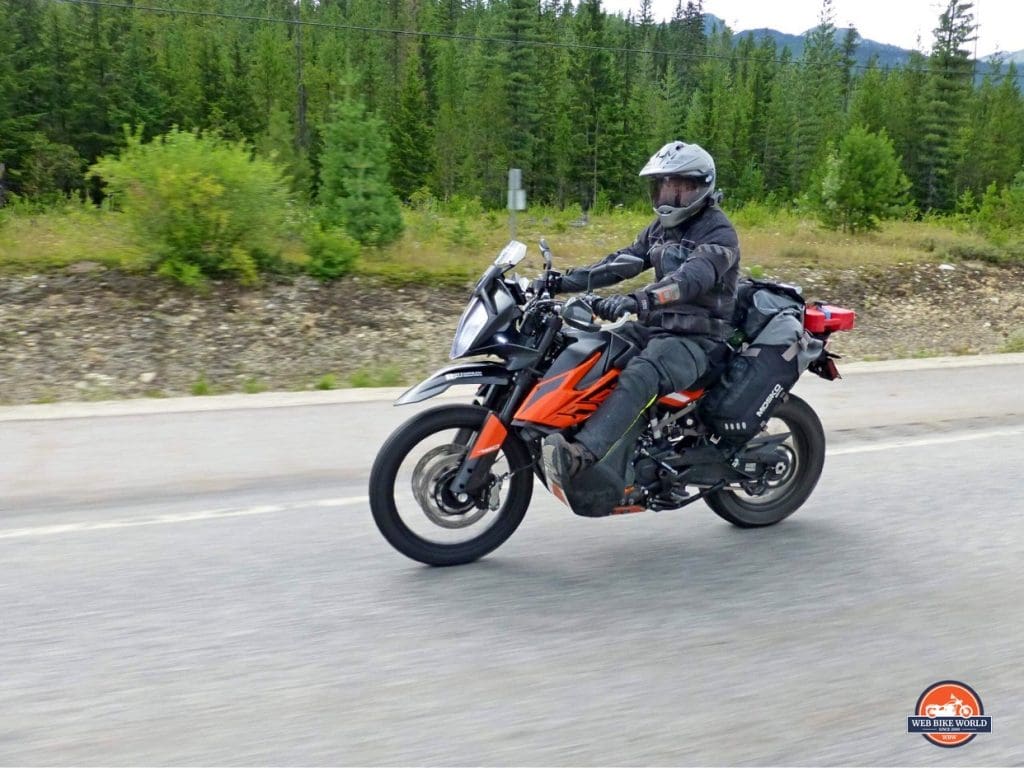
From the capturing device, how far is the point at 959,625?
405 centimetres

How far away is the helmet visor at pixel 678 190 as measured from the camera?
466 centimetres

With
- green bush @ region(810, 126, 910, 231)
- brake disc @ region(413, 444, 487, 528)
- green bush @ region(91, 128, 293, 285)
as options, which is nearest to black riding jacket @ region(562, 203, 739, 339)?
brake disc @ region(413, 444, 487, 528)

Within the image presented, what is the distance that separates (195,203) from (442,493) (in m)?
8.81

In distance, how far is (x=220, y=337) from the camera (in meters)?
11.3

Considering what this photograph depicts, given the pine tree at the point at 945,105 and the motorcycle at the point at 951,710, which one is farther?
the pine tree at the point at 945,105

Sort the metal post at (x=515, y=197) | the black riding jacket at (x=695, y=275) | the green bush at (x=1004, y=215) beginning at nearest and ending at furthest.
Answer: the black riding jacket at (x=695, y=275) < the metal post at (x=515, y=197) < the green bush at (x=1004, y=215)

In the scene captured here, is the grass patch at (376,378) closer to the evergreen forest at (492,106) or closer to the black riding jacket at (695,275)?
the black riding jacket at (695,275)

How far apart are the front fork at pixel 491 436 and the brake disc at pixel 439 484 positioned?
0.12ft

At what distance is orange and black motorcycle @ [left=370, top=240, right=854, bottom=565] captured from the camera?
4.41 metres

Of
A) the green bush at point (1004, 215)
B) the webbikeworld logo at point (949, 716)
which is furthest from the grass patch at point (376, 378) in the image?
the green bush at point (1004, 215)

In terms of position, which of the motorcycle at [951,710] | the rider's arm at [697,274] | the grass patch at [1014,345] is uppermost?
the rider's arm at [697,274]

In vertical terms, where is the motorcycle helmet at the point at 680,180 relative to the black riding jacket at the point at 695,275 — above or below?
above

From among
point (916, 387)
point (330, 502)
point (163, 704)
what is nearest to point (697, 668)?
point (163, 704)

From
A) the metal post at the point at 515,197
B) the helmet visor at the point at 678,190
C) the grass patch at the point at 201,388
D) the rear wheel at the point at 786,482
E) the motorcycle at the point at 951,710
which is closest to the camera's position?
the motorcycle at the point at 951,710
